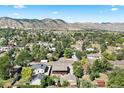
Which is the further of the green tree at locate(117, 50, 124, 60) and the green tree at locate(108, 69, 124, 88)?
the green tree at locate(117, 50, 124, 60)

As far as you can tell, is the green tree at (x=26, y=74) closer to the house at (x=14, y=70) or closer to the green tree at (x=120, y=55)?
Result: the house at (x=14, y=70)

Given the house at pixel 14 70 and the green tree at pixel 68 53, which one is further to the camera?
the green tree at pixel 68 53

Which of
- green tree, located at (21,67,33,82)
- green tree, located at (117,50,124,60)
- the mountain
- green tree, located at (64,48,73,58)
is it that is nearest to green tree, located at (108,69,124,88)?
the mountain

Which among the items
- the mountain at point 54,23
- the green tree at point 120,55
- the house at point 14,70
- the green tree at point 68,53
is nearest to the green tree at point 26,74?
the house at point 14,70

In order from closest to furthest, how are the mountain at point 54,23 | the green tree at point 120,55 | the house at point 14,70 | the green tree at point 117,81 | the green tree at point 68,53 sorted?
the green tree at point 117,81 → the mountain at point 54,23 → the house at point 14,70 → the green tree at point 120,55 → the green tree at point 68,53

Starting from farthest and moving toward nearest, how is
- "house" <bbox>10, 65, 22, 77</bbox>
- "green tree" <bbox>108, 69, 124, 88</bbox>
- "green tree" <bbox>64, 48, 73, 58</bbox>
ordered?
→ "green tree" <bbox>64, 48, 73, 58</bbox> < "house" <bbox>10, 65, 22, 77</bbox> < "green tree" <bbox>108, 69, 124, 88</bbox>

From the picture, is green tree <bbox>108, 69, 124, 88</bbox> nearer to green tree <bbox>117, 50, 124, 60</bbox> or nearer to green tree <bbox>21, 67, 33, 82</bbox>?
green tree <bbox>21, 67, 33, 82</bbox>

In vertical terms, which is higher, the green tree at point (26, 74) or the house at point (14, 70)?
the house at point (14, 70)

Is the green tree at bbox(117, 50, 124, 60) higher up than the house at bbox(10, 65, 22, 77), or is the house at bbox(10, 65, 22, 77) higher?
the house at bbox(10, 65, 22, 77)

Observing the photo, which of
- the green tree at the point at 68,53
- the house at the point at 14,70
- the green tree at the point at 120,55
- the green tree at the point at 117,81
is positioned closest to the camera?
the green tree at the point at 117,81

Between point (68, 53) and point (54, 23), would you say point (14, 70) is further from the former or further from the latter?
point (68, 53)

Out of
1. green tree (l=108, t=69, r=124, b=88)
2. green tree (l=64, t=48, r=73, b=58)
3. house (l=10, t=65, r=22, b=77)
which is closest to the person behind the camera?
green tree (l=108, t=69, r=124, b=88)
